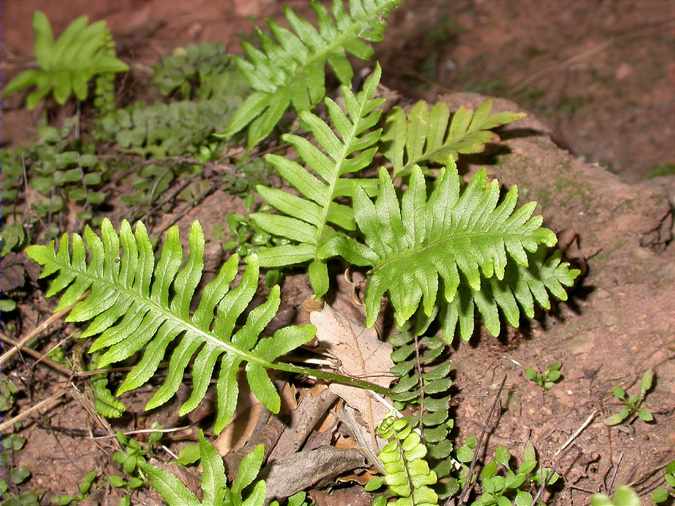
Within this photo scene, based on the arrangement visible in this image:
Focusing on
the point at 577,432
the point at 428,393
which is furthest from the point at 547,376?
the point at 428,393

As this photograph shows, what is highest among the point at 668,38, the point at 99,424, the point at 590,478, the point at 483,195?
the point at 483,195

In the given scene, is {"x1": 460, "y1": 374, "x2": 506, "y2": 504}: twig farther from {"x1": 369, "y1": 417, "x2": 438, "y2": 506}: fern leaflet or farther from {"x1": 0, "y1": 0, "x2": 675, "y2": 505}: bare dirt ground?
{"x1": 369, "y1": 417, "x2": 438, "y2": 506}: fern leaflet

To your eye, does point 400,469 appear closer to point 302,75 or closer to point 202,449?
point 202,449

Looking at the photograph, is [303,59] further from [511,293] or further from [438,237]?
[511,293]

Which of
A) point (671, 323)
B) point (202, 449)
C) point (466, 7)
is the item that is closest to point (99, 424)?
point (202, 449)

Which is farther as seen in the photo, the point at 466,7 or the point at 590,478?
the point at 466,7

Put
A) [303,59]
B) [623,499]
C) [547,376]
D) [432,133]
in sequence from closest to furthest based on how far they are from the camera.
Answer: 1. [623,499]
2. [547,376]
3. [432,133]
4. [303,59]

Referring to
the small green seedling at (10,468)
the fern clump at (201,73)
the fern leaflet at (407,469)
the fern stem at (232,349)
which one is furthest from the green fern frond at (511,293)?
the fern clump at (201,73)
